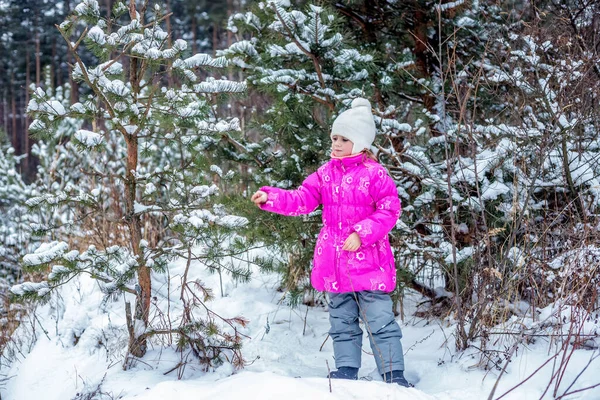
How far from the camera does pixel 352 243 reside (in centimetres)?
257

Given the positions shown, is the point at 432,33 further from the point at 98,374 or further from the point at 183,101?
the point at 98,374

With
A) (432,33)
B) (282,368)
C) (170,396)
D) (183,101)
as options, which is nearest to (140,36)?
(183,101)

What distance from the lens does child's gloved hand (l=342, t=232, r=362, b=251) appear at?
101 inches

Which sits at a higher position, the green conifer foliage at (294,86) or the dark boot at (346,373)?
the green conifer foliage at (294,86)

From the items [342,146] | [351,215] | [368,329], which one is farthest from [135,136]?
[368,329]

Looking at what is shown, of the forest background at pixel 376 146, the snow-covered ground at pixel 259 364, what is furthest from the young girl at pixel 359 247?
the forest background at pixel 376 146

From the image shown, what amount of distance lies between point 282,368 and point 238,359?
0.91 ft

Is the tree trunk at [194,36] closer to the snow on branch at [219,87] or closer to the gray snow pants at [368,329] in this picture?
the snow on branch at [219,87]

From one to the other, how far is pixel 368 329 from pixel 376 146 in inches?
53.0

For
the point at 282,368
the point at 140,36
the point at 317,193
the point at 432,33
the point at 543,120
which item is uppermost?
the point at 432,33

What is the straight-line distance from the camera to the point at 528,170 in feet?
11.3

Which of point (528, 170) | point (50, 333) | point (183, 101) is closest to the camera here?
point (183, 101)

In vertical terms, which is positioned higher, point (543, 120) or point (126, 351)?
point (543, 120)

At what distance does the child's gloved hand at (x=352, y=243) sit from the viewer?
2.57m
